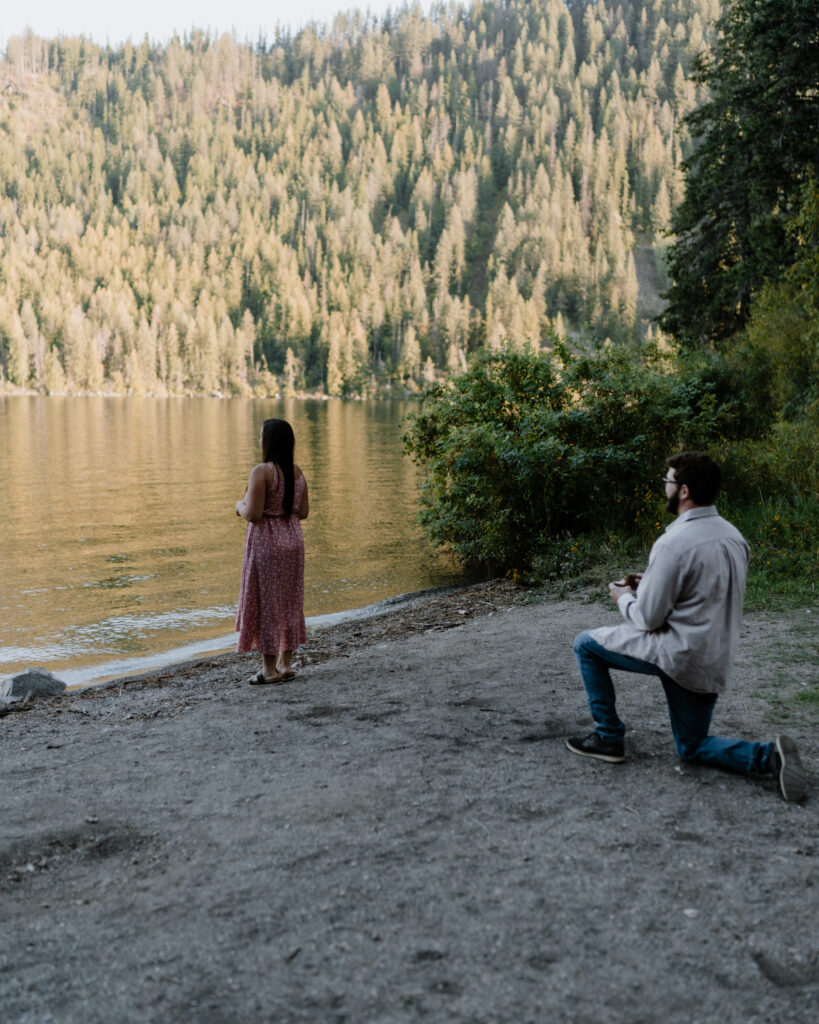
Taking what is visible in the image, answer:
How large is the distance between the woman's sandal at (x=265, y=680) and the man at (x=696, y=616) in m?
4.00

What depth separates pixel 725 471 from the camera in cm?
1514

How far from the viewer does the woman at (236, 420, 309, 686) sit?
24.9ft

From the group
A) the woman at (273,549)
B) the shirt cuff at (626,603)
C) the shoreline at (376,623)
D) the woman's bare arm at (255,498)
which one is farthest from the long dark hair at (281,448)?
the shirt cuff at (626,603)

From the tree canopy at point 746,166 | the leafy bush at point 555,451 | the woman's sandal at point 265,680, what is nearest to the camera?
the woman's sandal at point 265,680

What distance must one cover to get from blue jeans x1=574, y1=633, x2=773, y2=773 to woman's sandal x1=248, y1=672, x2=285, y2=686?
3709 mm

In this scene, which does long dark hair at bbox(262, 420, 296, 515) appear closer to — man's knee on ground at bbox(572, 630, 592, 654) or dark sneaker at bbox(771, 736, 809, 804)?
man's knee on ground at bbox(572, 630, 592, 654)

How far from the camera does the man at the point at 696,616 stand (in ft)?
15.6

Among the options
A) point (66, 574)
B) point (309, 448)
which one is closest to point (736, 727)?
point (66, 574)

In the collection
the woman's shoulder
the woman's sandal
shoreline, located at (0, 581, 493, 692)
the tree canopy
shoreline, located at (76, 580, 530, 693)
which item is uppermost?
the tree canopy

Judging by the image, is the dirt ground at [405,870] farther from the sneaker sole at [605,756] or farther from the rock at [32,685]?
the rock at [32,685]

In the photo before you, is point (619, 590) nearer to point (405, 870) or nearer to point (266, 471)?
point (405, 870)

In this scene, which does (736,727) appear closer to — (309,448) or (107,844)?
(107,844)

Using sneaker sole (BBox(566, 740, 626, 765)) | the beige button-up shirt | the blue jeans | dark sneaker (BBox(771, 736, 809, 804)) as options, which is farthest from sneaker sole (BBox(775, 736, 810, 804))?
sneaker sole (BBox(566, 740, 626, 765))

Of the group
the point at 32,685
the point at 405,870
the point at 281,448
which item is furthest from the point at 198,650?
the point at 405,870
